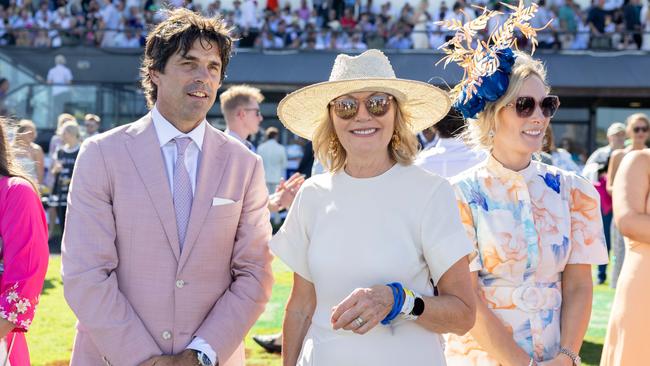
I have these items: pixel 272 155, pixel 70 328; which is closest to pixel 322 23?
pixel 272 155

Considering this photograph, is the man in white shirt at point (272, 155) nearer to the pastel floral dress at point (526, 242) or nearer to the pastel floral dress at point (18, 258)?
the pastel floral dress at point (18, 258)

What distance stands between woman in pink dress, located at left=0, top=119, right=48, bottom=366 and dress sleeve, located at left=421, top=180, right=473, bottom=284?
1550mm

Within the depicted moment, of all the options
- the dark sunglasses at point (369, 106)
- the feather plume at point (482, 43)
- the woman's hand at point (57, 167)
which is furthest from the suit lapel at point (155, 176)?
the woman's hand at point (57, 167)

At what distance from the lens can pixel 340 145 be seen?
3156 millimetres

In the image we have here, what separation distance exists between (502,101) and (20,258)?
78.6 inches

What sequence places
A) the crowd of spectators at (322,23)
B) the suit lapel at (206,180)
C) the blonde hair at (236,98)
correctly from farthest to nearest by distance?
the crowd of spectators at (322,23) < the blonde hair at (236,98) < the suit lapel at (206,180)

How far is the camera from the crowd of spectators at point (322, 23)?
72.2 ft

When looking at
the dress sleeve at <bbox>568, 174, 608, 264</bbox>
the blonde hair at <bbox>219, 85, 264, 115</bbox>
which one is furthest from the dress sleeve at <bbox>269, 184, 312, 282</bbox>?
the blonde hair at <bbox>219, 85, 264, 115</bbox>

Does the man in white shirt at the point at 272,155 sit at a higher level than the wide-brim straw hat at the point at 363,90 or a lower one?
lower

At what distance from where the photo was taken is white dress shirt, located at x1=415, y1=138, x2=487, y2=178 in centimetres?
565

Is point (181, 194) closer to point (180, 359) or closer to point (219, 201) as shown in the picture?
point (219, 201)

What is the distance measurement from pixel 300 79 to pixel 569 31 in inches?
284

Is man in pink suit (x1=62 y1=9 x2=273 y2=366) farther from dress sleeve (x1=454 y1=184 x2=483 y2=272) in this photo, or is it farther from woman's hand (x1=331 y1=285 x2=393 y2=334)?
dress sleeve (x1=454 y1=184 x2=483 y2=272)

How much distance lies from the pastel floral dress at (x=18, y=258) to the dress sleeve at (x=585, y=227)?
211 cm
